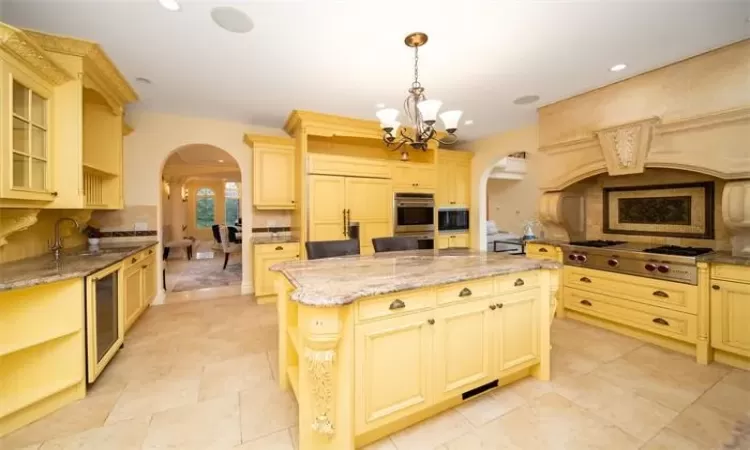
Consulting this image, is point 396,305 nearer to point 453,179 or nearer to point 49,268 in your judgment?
point 49,268

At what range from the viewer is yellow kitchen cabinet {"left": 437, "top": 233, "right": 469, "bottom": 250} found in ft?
17.3

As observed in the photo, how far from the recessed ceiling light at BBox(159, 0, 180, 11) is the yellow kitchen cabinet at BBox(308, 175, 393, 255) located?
2265 millimetres

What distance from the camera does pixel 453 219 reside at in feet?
17.8

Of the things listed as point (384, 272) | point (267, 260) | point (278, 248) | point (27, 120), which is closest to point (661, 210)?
point (384, 272)

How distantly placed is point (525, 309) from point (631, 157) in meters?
2.25

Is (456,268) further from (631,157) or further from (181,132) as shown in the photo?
(181,132)

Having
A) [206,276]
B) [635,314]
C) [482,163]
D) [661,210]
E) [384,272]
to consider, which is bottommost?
[206,276]

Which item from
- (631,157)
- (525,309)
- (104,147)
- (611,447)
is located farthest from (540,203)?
(104,147)

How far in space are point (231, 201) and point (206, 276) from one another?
21.5 ft

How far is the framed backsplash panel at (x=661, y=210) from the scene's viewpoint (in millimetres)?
2971

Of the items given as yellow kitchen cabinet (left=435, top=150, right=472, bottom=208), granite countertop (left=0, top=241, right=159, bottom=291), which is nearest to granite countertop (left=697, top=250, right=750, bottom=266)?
yellow kitchen cabinet (left=435, top=150, right=472, bottom=208)

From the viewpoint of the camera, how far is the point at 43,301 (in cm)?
189

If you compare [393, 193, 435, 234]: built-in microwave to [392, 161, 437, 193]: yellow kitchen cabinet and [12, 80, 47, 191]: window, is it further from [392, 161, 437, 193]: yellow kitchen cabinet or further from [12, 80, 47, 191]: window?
[12, 80, 47, 191]: window

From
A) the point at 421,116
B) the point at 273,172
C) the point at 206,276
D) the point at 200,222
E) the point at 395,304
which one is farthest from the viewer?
the point at 200,222
